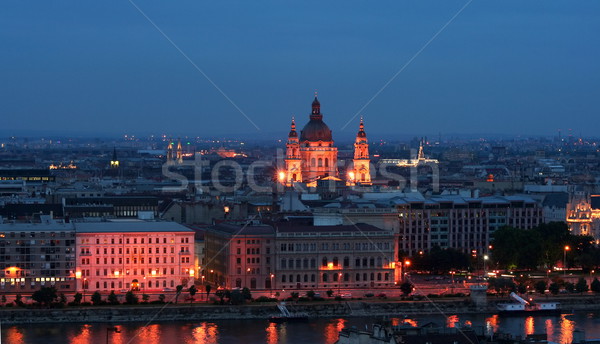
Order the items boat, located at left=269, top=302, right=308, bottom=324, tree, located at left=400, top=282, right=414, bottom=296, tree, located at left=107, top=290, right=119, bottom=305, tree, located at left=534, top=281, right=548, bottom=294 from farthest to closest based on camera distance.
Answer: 1. tree, located at left=534, top=281, right=548, bottom=294
2. tree, located at left=400, top=282, right=414, bottom=296
3. tree, located at left=107, top=290, right=119, bottom=305
4. boat, located at left=269, top=302, right=308, bottom=324

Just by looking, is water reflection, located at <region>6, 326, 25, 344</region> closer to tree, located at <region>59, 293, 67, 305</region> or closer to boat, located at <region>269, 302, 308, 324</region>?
tree, located at <region>59, 293, 67, 305</region>

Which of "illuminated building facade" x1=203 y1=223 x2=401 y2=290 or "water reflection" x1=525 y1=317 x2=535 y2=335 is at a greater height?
"illuminated building facade" x1=203 y1=223 x2=401 y2=290

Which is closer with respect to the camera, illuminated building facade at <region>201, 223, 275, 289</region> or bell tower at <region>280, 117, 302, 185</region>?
illuminated building facade at <region>201, 223, 275, 289</region>

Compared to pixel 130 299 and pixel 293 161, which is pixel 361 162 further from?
pixel 130 299

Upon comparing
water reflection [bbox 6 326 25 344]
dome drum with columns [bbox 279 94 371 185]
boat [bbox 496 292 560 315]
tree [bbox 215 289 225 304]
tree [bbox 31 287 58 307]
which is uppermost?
dome drum with columns [bbox 279 94 371 185]

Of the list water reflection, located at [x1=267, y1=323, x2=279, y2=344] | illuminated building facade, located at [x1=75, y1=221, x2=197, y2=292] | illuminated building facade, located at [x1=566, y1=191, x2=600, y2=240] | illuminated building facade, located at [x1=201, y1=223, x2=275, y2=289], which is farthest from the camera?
illuminated building facade, located at [x1=566, y1=191, x2=600, y2=240]

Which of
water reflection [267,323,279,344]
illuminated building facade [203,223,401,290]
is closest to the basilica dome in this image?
illuminated building facade [203,223,401,290]

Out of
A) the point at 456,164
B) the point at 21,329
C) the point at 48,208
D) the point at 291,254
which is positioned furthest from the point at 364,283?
the point at 456,164

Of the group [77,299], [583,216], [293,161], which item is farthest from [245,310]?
[293,161]
